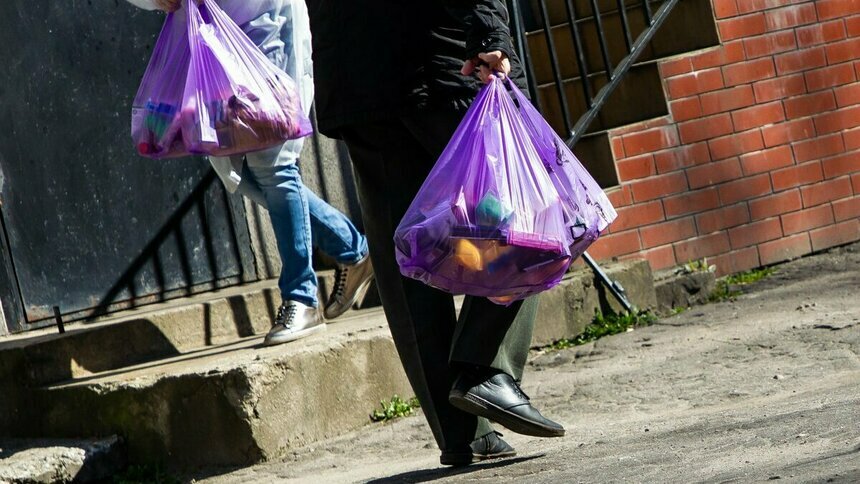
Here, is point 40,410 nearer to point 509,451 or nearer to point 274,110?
point 274,110

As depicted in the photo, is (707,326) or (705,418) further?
(707,326)

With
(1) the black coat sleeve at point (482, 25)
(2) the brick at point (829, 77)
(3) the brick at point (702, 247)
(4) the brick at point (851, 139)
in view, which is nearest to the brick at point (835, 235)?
(4) the brick at point (851, 139)

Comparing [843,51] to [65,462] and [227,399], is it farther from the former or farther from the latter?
[65,462]

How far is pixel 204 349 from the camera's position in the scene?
15.6 ft

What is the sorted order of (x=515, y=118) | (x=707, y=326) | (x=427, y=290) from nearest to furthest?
(x=515, y=118) → (x=427, y=290) → (x=707, y=326)

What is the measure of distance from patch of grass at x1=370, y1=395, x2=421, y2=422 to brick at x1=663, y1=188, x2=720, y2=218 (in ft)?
5.82

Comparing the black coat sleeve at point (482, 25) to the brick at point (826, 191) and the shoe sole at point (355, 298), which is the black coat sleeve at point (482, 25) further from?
the brick at point (826, 191)

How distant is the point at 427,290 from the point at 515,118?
0.54m

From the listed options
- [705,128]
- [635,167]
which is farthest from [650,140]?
[705,128]

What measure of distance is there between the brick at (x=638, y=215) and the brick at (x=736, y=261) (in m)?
0.32

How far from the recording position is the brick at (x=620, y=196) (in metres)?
5.55

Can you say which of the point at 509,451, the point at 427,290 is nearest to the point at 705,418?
the point at 509,451

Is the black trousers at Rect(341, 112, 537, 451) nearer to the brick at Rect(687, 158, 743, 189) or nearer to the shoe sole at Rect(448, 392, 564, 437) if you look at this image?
the shoe sole at Rect(448, 392, 564, 437)

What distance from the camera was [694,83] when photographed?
5.67 meters
